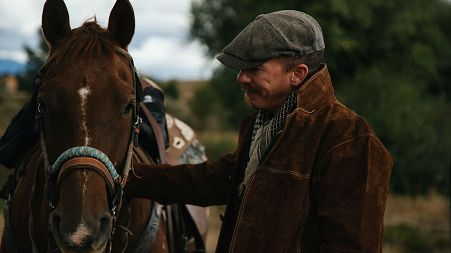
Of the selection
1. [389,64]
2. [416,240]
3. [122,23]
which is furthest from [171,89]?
[122,23]

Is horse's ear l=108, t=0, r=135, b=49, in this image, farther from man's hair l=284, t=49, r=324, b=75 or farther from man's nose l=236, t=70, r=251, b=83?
man's hair l=284, t=49, r=324, b=75

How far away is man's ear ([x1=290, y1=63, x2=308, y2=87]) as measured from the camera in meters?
2.65

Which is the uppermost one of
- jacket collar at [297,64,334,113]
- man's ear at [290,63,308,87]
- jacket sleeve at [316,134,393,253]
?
man's ear at [290,63,308,87]

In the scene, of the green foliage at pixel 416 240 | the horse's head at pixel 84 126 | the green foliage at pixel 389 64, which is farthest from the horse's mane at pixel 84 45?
the green foliage at pixel 389 64

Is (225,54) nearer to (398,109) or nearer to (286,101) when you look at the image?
(286,101)

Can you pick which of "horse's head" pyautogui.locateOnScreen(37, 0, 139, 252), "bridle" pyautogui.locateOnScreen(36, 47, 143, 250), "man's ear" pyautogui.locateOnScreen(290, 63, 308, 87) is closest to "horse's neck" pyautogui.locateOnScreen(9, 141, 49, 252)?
"bridle" pyautogui.locateOnScreen(36, 47, 143, 250)

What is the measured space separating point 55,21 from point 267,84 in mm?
948

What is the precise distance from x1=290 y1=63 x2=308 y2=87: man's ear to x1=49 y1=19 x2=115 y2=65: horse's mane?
751 mm

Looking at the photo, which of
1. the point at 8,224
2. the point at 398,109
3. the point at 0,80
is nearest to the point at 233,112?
the point at 398,109

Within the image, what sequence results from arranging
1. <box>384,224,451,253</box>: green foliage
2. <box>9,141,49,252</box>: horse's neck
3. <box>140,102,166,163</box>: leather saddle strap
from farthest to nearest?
1. <box>384,224,451,253</box>: green foliage
2. <box>140,102,166,163</box>: leather saddle strap
3. <box>9,141,49,252</box>: horse's neck

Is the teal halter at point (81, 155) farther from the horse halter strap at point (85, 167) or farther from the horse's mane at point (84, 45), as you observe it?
the horse's mane at point (84, 45)

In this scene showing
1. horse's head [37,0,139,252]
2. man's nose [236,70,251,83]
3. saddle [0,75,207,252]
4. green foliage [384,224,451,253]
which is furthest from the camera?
green foliage [384,224,451,253]

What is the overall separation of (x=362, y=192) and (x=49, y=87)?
1235 mm

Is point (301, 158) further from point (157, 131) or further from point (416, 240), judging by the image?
point (416, 240)
